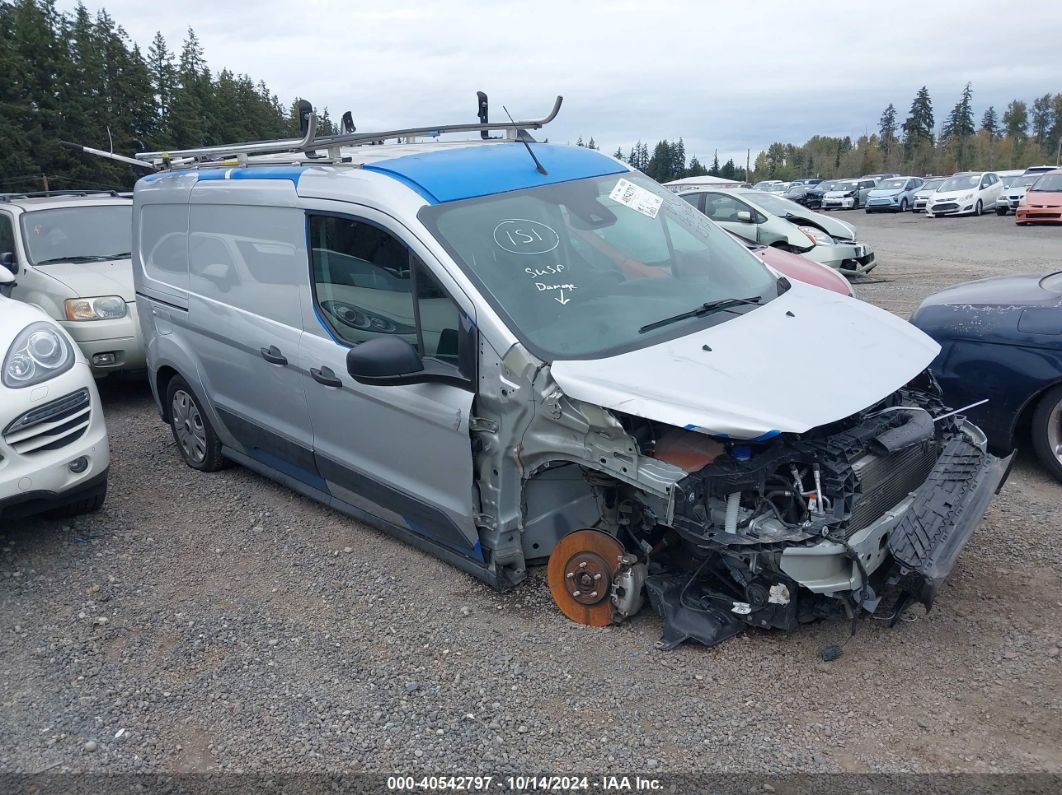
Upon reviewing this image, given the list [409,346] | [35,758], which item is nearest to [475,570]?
[409,346]

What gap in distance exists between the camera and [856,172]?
8038cm

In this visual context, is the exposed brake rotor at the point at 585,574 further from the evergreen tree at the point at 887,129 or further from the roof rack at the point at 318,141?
the evergreen tree at the point at 887,129

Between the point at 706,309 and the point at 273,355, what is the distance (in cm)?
221

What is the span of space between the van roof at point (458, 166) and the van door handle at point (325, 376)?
944mm

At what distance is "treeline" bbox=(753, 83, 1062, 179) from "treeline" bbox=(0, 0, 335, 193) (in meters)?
60.0

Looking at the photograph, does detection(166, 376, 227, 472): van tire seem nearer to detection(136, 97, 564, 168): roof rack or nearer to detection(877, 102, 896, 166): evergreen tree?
detection(136, 97, 564, 168): roof rack

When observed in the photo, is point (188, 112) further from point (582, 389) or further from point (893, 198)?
point (582, 389)

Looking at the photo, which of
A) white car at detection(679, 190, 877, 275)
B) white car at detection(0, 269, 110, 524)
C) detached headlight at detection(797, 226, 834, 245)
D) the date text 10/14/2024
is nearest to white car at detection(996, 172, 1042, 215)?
white car at detection(679, 190, 877, 275)

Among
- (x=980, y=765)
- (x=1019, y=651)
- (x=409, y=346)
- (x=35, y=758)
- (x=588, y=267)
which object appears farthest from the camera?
(x=588, y=267)

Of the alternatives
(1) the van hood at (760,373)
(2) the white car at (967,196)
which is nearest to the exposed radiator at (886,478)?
(1) the van hood at (760,373)

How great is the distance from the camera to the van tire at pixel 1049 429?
181 inches

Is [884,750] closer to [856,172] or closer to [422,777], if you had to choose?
[422,777]

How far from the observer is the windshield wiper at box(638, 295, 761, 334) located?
363 centimetres

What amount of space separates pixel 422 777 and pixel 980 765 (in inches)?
70.6
